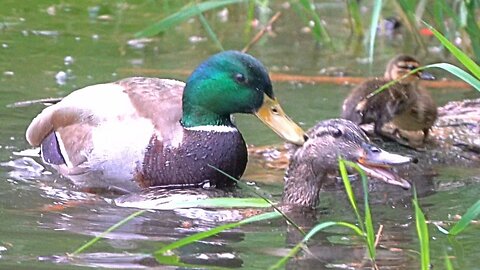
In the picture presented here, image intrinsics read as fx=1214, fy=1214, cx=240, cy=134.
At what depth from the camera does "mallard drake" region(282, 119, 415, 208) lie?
5625 millimetres

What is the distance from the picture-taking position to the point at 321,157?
5.73 metres

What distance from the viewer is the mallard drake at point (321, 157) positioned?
18.5 ft

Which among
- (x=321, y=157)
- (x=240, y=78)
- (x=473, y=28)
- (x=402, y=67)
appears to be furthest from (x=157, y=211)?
(x=402, y=67)

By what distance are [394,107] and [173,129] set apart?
1.53 metres

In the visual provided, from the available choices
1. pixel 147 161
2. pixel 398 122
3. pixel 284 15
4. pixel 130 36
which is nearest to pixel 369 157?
pixel 147 161

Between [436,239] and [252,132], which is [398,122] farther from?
[436,239]

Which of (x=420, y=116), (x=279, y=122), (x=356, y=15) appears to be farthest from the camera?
(x=356, y=15)

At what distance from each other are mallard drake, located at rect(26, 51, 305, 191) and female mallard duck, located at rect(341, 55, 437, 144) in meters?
0.99

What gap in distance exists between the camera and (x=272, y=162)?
683 centimetres

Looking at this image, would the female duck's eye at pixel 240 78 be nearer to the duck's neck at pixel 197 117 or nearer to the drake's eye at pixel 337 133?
the duck's neck at pixel 197 117

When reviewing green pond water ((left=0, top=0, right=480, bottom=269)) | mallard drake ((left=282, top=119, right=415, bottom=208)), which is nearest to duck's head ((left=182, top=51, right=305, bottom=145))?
mallard drake ((left=282, top=119, right=415, bottom=208))

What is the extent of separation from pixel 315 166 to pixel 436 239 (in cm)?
98

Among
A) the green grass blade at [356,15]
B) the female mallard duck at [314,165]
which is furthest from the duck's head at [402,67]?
the female mallard duck at [314,165]

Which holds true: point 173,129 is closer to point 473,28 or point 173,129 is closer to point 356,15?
point 473,28
